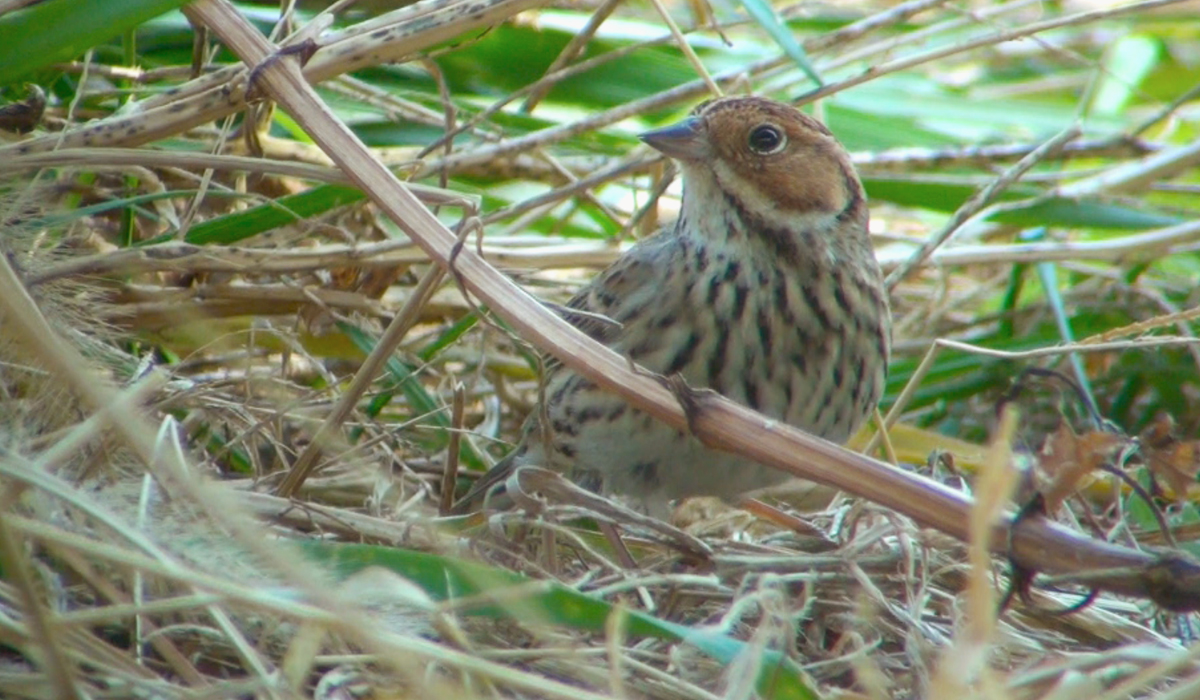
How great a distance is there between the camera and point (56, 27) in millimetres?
2295

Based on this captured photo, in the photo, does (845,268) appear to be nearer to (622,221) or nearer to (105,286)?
(622,221)

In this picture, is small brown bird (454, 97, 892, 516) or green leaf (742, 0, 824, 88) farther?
green leaf (742, 0, 824, 88)

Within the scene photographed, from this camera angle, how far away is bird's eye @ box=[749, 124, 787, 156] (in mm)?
2754

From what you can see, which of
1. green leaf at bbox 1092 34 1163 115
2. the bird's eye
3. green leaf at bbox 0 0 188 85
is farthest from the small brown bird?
green leaf at bbox 1092 34 1163 115

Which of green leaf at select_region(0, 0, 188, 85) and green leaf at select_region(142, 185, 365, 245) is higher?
green leaf at select_region(142, 185, 365, 245)

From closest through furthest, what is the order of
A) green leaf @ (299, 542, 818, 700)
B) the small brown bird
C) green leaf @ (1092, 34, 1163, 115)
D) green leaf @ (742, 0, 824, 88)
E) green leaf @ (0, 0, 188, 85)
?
green leaf @ (299, 542, 818, 700), green leaf @ (0, 0, 188, 85), the small brown bird, green leaf @ (742, 0, 824, 88), green leaf @ (1092, 34, 1163, 115)

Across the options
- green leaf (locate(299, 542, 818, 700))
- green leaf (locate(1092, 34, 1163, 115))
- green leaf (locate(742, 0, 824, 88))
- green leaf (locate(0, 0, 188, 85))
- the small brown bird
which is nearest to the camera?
green leaf (locate(299, 542, 818, 700))

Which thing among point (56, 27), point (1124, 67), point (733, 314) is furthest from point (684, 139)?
point (1124, 67)

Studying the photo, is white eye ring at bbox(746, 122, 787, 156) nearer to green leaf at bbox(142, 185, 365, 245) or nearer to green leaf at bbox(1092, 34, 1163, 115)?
green leaf at bbox(142, 185, 365, 245)

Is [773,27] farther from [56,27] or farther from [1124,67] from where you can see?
[1124,67]

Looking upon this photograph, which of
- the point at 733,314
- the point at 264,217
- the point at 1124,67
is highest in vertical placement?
the point at 1124,67

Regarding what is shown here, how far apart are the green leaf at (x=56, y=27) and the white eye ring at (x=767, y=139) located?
1003 mm

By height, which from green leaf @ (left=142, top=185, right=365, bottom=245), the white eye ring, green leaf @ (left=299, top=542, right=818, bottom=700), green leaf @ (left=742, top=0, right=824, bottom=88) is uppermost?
green leaf @ (left=742, top=0, right=824, bottom=88)

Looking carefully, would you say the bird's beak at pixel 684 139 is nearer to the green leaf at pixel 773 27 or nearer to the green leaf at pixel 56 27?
the green leaf at pixel 773 27
